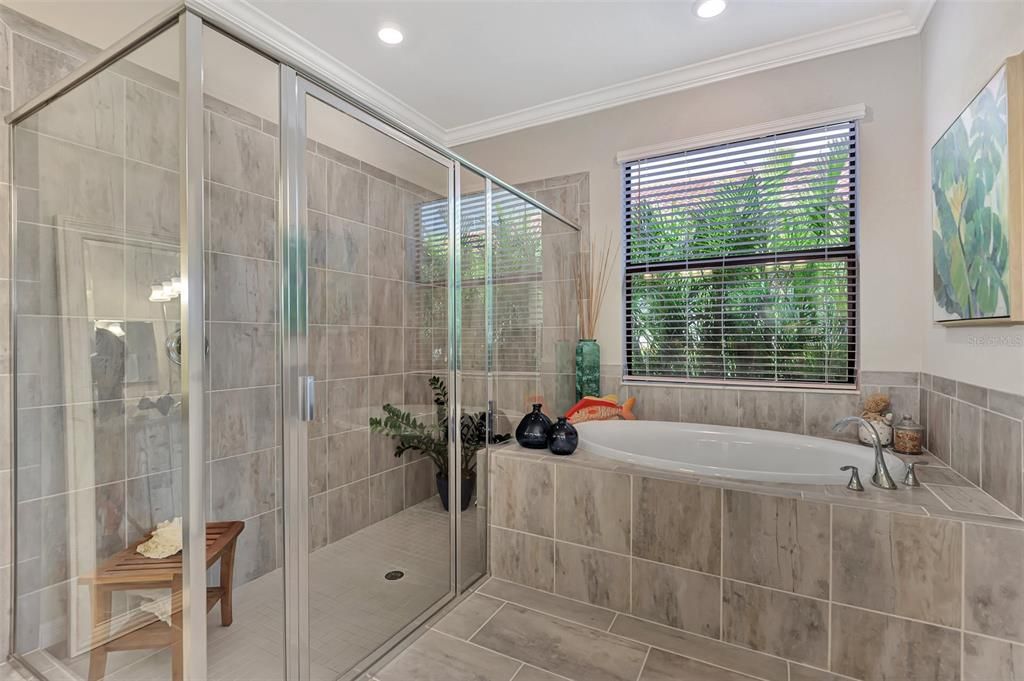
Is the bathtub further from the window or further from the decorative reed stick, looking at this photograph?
the decorative reed stick

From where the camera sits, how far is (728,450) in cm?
255

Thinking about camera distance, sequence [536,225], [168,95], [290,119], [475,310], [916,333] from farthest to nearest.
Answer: [536,225] → [916,333] → [475,310] → [290,119] → [168,95]

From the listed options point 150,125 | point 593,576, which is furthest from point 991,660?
point 150,125

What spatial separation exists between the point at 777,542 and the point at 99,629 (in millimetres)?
2137

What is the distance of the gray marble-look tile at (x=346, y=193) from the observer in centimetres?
146

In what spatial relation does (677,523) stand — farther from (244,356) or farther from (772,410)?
(244,356)

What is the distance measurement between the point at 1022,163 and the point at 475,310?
1.87 metres

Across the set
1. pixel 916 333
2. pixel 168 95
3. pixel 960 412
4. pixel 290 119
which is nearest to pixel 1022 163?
pixel 960 412

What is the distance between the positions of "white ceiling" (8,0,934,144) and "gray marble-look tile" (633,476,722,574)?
212 cm

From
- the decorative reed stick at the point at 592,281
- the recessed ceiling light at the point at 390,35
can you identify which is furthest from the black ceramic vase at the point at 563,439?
the recessed ceiling light at the point at 390,35

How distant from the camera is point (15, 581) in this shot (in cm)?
158

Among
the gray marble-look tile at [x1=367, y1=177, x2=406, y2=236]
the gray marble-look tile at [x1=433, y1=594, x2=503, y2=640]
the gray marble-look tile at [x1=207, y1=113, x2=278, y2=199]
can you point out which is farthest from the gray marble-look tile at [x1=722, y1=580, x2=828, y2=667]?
the gray marble-look tile at [x1=207, y1=113, x2=278, y2=199]

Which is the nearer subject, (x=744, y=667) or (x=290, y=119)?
(x=290, y=119)

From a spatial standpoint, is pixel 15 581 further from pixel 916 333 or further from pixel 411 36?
pixel 916 333
